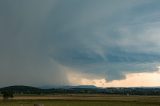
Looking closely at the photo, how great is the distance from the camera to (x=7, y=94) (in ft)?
496
